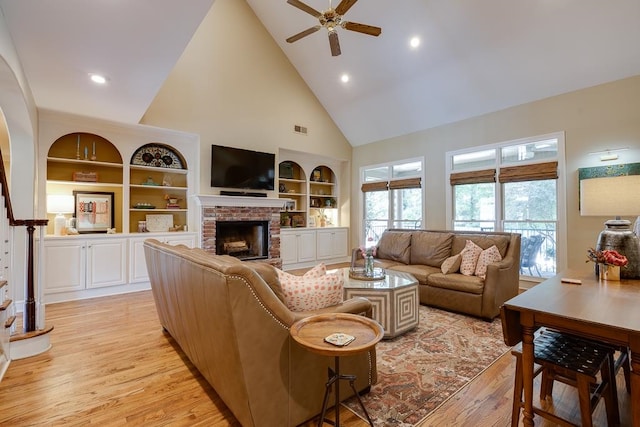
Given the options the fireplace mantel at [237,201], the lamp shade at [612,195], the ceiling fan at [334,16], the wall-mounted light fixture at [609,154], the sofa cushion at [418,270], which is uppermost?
the ceiling fan at [334,16]

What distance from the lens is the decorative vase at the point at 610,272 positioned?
6.81 feet

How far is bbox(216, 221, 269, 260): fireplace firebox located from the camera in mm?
5901

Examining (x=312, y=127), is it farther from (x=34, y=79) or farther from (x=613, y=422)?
(x=613, y=422)

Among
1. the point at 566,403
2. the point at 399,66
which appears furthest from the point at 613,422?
the point at 399,66

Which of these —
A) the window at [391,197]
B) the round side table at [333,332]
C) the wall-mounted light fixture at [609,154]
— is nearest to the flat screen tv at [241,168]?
the window at [391,197]

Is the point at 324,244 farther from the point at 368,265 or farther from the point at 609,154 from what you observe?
the point at 609,154

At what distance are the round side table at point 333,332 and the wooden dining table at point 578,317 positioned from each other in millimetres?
732

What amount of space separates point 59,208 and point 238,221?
106 inches

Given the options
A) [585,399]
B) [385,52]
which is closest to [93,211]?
[385,52]

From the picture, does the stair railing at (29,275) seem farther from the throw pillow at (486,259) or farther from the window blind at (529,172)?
the window blind at (529,172)

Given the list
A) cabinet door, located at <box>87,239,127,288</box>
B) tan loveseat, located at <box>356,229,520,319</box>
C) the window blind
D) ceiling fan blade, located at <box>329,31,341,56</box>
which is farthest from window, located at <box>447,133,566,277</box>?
cabinet door, located at <box>87,239,127,288</box>

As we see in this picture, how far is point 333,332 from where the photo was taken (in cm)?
150

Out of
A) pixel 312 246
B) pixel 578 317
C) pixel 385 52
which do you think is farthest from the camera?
pixel 312 246

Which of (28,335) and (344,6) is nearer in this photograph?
(28,335)
